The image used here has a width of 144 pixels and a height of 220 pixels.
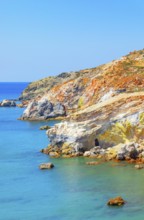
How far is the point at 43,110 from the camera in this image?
125m

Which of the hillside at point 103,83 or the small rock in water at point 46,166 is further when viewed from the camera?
the hillside at point 103,83

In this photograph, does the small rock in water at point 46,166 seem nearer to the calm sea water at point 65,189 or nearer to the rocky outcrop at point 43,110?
the calm sea water at point 65,189

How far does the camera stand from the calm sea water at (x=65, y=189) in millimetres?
40312

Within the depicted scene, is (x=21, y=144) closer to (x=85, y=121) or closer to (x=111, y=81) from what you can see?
(x=85, y=121)

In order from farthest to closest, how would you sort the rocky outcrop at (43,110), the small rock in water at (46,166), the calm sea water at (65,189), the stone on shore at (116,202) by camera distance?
the rocky outcrop at (43,110), the small rock in water at (46,166), the stone on shore at (116,202), the calm sea water at (65,189)

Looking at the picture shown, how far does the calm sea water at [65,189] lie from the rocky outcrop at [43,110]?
5329 centimetres

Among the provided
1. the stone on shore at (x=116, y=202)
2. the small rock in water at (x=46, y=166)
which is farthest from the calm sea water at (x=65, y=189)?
the small rock in water at (x=46, y=166)

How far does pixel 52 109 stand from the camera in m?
127

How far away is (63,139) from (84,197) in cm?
2280

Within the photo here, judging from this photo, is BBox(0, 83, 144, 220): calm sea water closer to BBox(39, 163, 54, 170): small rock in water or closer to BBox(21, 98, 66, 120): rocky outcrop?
BBox(39, 163, 54, 170): small rock in water

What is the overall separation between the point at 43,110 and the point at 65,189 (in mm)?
77435

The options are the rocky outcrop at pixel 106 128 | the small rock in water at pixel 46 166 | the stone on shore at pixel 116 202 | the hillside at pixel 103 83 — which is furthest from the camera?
the hillside at pixel 103 83

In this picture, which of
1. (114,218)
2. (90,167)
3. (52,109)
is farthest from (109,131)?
(52,109)

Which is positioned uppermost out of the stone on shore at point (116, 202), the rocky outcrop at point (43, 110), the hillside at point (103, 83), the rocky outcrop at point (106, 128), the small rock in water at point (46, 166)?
the hillside at point (103, 83)
